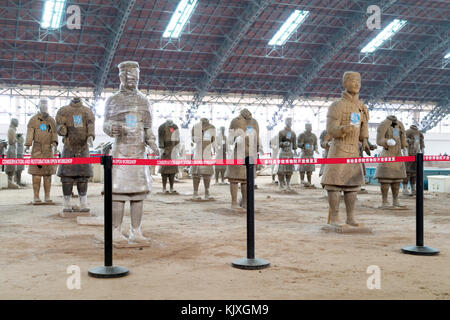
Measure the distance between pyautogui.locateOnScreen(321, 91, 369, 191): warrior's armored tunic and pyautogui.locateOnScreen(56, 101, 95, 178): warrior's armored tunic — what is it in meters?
3.70

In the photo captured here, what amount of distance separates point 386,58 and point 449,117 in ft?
40.6

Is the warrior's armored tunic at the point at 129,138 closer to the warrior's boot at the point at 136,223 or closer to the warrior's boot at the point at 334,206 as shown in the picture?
the warrior's boot at the point at 136,223

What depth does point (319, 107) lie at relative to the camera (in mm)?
32219

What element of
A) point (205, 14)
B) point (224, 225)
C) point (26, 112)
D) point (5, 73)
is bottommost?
point (224, 225)

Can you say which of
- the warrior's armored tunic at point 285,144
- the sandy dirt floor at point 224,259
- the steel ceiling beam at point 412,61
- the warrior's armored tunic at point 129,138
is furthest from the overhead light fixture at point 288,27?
the warrior's armored tunic at point 129,138

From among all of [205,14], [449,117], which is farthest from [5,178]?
[449,117]

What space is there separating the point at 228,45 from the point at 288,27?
3.10 metres

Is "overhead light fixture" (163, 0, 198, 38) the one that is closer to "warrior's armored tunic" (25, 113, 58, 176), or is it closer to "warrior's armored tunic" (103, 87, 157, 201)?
"warrior's armored tunic" (25, 113, 58, 176)

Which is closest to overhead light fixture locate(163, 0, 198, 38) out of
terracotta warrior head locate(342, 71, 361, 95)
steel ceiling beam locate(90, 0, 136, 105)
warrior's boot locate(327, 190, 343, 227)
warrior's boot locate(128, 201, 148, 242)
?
steel ceiling beam locate(90, 0, 136, 105)

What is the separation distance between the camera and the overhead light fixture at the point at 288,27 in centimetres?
2162

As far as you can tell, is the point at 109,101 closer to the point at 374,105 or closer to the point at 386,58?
the point at 386,58

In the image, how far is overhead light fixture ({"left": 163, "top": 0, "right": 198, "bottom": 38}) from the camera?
64.8 feet

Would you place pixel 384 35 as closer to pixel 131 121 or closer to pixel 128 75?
pixel 128 75

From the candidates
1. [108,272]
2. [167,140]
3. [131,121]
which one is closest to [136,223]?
[131,121]
